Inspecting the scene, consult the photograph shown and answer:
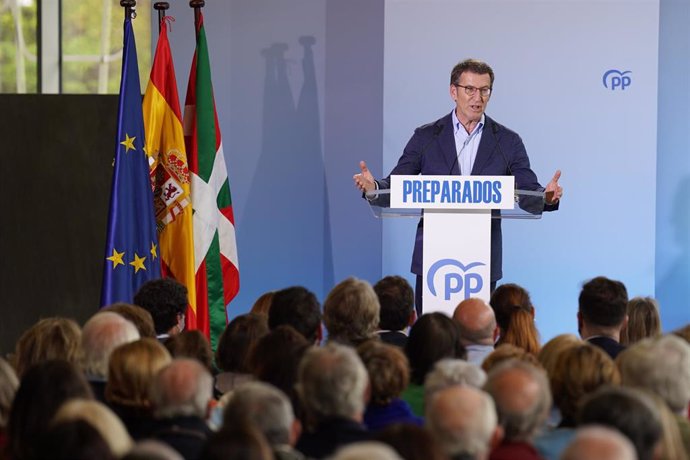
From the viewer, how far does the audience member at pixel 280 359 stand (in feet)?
12.6

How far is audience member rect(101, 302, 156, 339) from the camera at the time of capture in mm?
4637

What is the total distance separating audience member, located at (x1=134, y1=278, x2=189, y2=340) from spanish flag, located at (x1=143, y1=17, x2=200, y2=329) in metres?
1.68

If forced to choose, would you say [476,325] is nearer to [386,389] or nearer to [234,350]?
[234,350]

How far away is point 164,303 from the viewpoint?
518cm

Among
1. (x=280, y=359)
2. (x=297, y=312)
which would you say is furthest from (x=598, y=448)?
(x=297, y=312)

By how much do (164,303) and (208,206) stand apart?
2.05m

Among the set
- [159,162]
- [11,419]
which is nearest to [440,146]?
[159,162]

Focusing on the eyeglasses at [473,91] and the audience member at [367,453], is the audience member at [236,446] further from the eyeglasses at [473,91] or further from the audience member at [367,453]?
the eyeglasses at [473,91]

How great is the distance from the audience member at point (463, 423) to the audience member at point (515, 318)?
6.11 feet

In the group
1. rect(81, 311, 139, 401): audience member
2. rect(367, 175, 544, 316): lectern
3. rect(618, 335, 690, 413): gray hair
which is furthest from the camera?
rect(367, 175, 544, 316): lectern

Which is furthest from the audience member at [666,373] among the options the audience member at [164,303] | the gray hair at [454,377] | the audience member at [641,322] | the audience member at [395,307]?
the audience member at [164,303]

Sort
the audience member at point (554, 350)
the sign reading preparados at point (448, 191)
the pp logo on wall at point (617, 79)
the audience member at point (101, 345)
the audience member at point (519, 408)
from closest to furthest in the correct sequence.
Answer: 1. the audience member at point (519, 408)
2. the audience member at point (554, 350)
3. the audience member at point (101, 345)
4. the sign reading preparados at point (448, 191)
5. the pp logo on wall at point (617, 79)

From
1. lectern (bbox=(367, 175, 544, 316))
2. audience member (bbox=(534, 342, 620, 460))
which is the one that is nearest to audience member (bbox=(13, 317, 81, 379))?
audience member (bbox=(534, 342, 620, 460))

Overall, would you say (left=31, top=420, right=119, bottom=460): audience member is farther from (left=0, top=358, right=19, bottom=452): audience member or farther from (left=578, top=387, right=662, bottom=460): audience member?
(left=578, top=387, right=662, bottom=460): audience member
